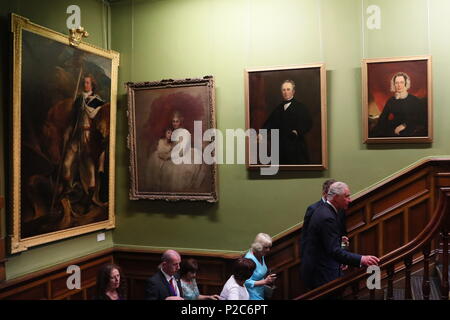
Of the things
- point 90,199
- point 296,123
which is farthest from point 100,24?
point 296,123

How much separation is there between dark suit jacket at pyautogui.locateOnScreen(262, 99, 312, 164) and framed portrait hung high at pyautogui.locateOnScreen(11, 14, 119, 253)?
228 centimetres

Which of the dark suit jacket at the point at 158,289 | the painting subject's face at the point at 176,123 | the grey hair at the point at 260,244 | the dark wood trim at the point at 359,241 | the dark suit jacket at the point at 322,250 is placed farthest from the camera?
the painting subject's face at the point at 176,123

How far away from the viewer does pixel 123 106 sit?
245 inches

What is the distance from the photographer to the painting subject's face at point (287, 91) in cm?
548

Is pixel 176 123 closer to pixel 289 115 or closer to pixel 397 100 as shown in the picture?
pixel 289 115

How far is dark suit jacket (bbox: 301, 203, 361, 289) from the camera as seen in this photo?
12.1 ft

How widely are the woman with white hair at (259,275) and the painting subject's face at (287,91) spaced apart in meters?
1.87

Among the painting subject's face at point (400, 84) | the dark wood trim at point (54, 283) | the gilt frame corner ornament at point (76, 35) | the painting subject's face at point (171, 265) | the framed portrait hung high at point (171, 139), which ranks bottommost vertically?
the dark wood trim at point (54, 283)

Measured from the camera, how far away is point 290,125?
5.49m

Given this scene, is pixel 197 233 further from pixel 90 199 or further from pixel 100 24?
pixel 100 24

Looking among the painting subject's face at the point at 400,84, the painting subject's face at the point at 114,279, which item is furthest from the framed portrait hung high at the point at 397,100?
the painting subject's face at the point at 114,279

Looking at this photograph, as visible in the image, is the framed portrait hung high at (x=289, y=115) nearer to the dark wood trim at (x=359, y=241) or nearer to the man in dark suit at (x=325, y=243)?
the dark wood trim at (x=359, y=241)
